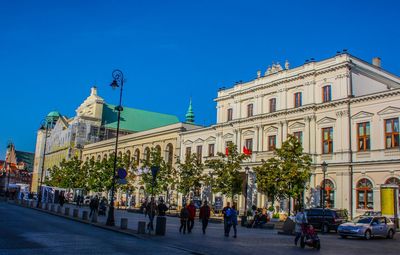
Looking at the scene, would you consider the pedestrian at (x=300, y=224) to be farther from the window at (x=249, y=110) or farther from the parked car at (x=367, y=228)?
the window at (x=249, y=110)

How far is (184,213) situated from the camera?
2453 centimetres

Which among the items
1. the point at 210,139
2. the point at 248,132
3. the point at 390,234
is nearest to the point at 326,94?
the point at 248,132

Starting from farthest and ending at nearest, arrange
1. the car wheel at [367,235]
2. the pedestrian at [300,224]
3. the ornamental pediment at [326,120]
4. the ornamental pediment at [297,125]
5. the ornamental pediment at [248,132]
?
1. the ornamental pediment at [248,132]
2. the ornamental pediment at [297,125]
3. the ornamental pediment at [326,120]
4. the car wheel at [367,235]
5. the pedestrian at [300,224]

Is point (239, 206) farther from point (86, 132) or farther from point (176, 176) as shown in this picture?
point (86, 132)

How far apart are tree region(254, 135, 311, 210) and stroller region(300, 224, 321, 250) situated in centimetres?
1960

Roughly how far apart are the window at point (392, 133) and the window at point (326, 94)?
6651 millimetres

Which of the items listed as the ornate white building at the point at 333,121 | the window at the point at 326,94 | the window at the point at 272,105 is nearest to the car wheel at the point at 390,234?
the ornate white building at the point at 333,121

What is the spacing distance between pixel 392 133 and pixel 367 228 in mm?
14603

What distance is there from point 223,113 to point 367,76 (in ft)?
63.8

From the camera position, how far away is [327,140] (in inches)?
1681

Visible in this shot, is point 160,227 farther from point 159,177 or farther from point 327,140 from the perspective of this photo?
point 159,177

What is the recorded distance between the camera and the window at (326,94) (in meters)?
43.2

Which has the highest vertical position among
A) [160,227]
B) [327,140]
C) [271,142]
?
[271,142]

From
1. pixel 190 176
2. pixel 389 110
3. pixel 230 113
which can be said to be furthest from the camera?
pixel 230 113
